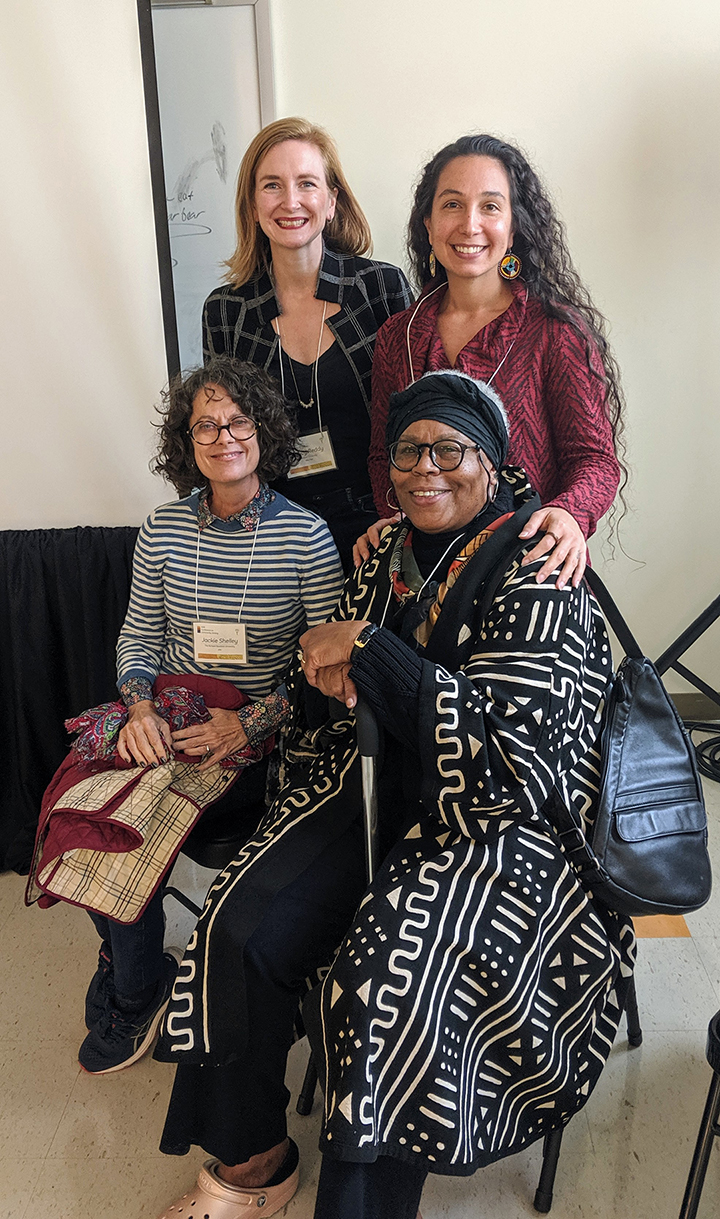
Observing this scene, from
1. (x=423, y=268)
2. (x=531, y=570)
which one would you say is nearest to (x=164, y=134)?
(x=423, y=268)

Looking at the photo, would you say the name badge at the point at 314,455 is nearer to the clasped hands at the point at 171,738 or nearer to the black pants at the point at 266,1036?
the clasped hands at the point at 171,738

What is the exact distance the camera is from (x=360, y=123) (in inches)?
101

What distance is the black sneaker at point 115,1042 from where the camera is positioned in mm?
1947

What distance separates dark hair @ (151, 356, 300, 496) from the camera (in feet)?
6.43

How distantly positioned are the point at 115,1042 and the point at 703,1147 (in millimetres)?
1207

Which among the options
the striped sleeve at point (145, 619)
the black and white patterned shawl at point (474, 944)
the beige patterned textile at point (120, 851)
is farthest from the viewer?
the striped sleeve at point (145, 619)

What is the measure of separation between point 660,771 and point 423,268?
1244 millimetres

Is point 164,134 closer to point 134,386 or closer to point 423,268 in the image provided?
point 134,386

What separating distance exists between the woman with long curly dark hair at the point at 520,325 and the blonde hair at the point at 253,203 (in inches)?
10.1

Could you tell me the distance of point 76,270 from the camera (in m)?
2.50

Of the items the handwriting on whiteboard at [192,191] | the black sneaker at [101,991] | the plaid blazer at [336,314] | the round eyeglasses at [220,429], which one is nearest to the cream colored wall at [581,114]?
the handwriting on whiteboard at [192,191]

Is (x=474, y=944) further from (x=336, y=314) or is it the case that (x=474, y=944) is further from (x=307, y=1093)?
(x=336, y=314)

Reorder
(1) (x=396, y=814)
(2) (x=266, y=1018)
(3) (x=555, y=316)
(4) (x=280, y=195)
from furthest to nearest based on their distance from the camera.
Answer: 1. (4) (x=280, y=195)
2. (3) (x=555, y=316)
3. (1) (x=396, y=814)
4. (2) (x=266, y=1018)

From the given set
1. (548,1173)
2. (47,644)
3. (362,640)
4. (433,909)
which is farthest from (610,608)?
(47,644)
